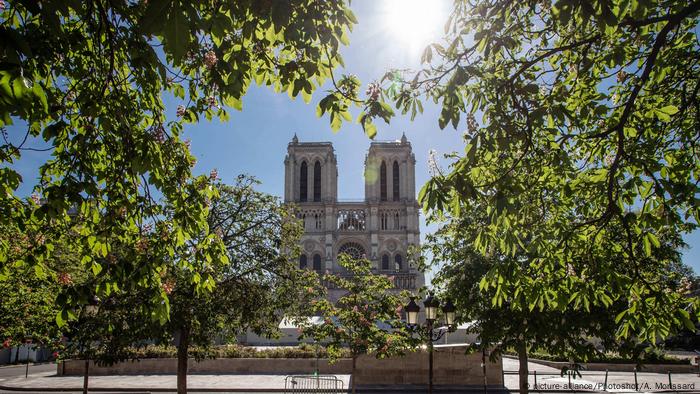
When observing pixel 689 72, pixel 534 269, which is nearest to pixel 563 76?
pixel 689 72

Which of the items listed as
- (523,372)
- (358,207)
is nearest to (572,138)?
(523,372)

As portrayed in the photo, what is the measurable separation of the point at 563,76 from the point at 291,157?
192 feet

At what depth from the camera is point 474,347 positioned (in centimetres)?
1323

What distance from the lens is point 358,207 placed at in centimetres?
6431

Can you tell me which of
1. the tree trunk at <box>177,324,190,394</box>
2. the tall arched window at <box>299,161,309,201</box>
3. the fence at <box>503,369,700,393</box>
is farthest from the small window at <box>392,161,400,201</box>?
the tree trunk at <box>177,324,190,394</box>

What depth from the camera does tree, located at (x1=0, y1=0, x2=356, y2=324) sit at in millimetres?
4012

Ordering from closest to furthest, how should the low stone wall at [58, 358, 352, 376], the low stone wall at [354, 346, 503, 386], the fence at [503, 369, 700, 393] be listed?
the fence at [503, 369, 700, 393] → the low stone wall at [354, 346, 503, 386] → the low stone wall at [58, 358, 352, 376]

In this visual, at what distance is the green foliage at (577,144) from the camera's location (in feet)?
15.4

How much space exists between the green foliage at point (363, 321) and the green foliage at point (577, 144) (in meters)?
9.54

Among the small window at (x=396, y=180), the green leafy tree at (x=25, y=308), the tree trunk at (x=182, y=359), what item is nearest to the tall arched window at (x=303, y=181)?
the small window at (x=396, y=180)

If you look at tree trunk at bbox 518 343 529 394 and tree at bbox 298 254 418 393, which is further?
tree at bbox 298 254 418 393

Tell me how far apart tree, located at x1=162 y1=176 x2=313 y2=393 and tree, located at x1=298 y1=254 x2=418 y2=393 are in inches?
47.0

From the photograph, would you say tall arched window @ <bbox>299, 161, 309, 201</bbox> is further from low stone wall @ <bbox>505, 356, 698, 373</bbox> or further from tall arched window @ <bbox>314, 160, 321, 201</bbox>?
low stone wall @ <bbox>505, 356, 698, 373</bbox>

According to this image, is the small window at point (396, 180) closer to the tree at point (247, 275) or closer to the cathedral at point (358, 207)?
the cathedral at point (358, 207)
